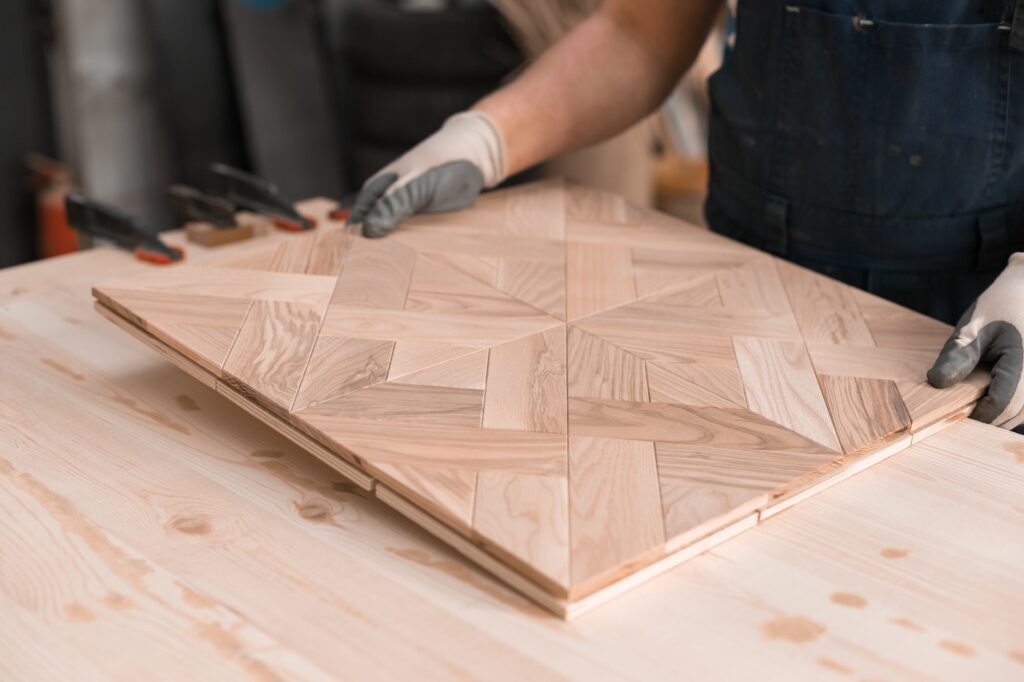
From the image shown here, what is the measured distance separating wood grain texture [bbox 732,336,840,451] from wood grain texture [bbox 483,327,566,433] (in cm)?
19

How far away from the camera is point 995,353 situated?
1.10m

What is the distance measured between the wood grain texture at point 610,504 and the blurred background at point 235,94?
2.15 meters

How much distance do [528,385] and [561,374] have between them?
0.14 feet

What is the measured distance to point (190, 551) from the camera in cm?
90

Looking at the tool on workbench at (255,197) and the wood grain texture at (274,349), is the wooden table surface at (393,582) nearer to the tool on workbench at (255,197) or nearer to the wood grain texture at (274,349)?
the wood grain texture at (274,349)

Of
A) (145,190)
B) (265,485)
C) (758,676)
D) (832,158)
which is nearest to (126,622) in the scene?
(265,485)

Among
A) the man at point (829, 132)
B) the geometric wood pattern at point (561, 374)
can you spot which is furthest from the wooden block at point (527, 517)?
the man at point (829, 132)

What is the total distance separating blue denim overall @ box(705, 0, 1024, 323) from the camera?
1.32m

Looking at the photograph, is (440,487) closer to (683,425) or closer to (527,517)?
(527,517)

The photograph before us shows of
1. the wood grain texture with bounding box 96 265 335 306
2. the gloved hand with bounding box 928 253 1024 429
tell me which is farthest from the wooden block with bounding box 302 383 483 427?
the gloved hand with bounding box 928 253 1024 429

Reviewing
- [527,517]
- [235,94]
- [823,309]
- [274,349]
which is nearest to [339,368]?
[274,349]

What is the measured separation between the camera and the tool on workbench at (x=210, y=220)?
61.4 inches

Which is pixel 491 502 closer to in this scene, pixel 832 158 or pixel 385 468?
pixel 385 468

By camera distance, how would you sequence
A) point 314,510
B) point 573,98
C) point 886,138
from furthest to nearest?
1. point 573,98
2. point 886,138
3. point 314,510
